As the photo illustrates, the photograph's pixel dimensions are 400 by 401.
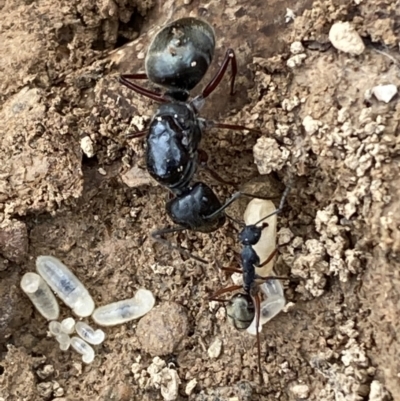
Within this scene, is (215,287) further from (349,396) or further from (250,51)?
(250,51)

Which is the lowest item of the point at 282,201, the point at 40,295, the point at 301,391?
the point at 301,391

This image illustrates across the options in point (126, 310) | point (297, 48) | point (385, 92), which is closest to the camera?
point (385, 92)

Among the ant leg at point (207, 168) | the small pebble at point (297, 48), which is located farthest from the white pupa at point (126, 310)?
the small pebble at point (297, 48)

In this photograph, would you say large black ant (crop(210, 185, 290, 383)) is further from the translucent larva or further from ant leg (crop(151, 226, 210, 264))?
the translucent larva

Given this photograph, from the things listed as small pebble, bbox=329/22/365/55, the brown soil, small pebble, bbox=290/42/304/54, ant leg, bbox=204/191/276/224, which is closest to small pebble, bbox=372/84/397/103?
the brown soil

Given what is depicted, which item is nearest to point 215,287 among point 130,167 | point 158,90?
point 130,167

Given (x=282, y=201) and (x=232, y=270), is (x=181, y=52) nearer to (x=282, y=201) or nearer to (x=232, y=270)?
(x=282, y=201)

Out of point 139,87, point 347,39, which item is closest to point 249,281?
point 139,87

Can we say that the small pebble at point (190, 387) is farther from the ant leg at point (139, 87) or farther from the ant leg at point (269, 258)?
the ant leg at point (139, 87)
